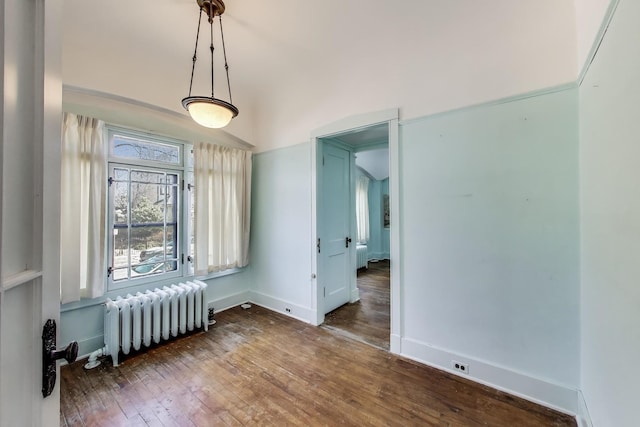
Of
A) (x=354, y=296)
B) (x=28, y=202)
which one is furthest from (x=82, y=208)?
(x=354, y=296)

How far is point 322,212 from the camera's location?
11.2 feet

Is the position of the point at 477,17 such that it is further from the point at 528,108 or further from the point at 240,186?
the point at 240,186

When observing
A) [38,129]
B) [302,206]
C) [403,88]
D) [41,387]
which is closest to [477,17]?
[403,88]

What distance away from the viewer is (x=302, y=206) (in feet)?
11.3

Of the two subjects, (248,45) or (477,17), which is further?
(248,45)

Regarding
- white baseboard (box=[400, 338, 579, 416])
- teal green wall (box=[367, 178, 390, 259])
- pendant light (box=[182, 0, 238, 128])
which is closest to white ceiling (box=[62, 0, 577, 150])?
pendant light (box=[182, 0, 238, 128])

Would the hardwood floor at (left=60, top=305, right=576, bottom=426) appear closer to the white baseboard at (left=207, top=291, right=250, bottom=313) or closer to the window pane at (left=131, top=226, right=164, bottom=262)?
the white baseboard at (left=207, top=291, right=250, bottom=313)

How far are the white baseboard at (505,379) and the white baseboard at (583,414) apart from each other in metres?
0.03

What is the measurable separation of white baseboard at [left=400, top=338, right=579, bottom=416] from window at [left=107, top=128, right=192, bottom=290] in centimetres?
301

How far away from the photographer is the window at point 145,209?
2.82m

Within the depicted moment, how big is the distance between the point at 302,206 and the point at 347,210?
871mm

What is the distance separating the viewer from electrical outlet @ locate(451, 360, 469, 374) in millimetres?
2205

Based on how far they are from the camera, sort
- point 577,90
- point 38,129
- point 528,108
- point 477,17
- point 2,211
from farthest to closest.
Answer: point 477,17, point 528,108, point 577,90, point 38,129, point 2,211

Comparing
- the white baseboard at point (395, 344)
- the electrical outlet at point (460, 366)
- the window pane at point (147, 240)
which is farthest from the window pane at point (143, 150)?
the electrical outlet at point (460, 366)
